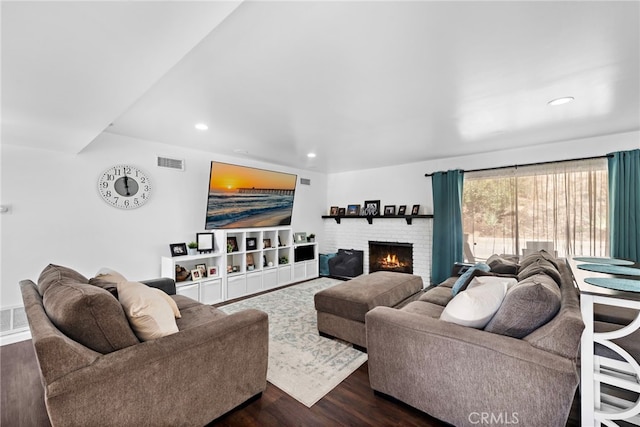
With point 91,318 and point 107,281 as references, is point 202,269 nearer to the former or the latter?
point 107,281

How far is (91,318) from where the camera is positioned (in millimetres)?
1306

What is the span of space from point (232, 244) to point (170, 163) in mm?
1531

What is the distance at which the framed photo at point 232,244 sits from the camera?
4.36 m

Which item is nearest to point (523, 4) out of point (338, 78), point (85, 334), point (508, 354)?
point (338, 78)

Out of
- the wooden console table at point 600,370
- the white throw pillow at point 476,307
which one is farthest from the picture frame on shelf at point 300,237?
the wooden console table at point 600,370

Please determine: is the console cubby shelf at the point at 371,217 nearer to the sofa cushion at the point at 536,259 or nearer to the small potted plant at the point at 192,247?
the sofa cushion at the point at 536,259

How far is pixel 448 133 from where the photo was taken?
3305mm

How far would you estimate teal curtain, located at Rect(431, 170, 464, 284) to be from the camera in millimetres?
4398

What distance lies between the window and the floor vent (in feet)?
19.0

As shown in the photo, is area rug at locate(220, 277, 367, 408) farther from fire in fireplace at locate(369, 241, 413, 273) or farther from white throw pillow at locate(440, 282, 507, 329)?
fire in fireplace at locate(369, 241, 413, 273)

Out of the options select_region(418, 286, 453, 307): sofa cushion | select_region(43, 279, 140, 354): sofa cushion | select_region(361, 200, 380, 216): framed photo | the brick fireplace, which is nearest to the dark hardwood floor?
select_region(43, 279, 140, 354): sofa cushion

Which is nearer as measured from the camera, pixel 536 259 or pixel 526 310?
pixel 526 310

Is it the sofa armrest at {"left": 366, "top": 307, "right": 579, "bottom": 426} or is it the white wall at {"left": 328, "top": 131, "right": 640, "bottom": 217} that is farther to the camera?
the white wall at {"left": 328, "top": 131, "right": 640, "bottom": 217}

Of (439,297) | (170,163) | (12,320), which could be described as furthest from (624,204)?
(12,320)
